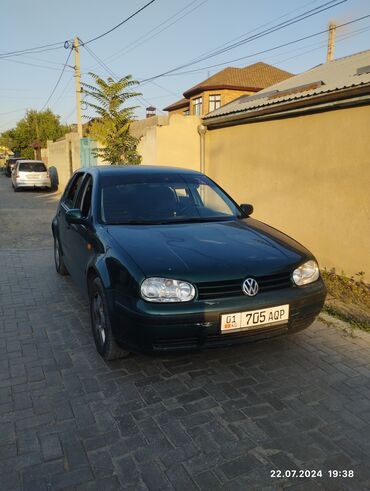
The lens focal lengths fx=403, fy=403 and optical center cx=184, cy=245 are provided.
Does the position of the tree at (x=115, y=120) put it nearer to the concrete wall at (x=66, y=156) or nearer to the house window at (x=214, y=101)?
the concrete wall at (x=66, y=156)

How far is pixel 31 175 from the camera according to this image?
20.6m

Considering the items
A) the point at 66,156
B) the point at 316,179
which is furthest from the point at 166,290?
the point at 66,156

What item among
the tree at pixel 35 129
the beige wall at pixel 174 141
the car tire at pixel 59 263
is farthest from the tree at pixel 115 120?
the tree at pixel 35 129

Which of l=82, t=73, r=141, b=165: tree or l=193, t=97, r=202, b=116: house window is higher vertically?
l=193, t=97, r=202, b=116: house window

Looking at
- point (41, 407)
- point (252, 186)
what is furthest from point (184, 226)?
point (252, 186)

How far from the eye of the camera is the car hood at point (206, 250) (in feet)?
9.26

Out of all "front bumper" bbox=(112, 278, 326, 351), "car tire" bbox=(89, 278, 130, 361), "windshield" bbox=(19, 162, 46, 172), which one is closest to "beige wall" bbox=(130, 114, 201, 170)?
"car tire" bbox=(89, 278, 130, 361)

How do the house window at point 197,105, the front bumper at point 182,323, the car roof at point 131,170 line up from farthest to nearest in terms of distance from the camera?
the house window at point 197,105, the car roof at point 131,170, the front bumper at point 182,323

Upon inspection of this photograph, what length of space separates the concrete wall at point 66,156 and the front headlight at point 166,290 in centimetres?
1762

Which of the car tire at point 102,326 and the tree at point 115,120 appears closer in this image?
the car tire at point 102,326

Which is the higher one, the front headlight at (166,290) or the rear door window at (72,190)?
the rear door window at (72,190)

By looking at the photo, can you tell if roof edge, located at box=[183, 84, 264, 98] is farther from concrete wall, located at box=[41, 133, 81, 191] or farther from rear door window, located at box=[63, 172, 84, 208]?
rear door window, located at box=[63, 172, 84, 208]

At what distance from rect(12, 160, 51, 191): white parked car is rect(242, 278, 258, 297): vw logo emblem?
65.2 ft

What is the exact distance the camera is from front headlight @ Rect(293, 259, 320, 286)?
3143 millimetres
